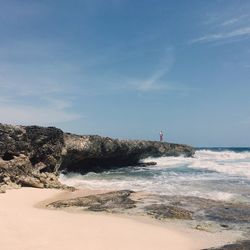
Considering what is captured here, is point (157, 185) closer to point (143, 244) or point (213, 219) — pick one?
point (213, 219)

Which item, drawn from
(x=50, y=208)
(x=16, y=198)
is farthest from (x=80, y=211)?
(x=16, y=198)

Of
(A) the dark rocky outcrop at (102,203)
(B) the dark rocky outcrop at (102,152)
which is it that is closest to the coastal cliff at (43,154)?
(B) the dark rocky outcrop at (102,152)

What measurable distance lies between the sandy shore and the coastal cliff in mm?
5647

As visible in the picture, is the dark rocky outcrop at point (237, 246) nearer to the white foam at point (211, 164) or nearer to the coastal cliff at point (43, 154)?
the coastal cliff at point (43, 154)

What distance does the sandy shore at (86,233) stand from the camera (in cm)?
823

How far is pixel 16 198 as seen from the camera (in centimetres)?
1398

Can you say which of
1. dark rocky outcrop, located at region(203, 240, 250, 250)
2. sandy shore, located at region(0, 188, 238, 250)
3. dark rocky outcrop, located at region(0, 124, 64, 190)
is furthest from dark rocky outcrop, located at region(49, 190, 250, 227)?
dark rocky outcrop, located at region(0, 124, 64, 190)

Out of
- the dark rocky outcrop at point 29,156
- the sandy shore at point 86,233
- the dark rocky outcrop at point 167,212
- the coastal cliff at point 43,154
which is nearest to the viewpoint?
the sandy shore at point 86,233

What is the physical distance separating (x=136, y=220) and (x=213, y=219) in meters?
1.94

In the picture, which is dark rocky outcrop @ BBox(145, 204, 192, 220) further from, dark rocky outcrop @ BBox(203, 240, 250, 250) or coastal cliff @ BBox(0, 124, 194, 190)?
coastal cliff @ BBox(0, 124, 194, 190)

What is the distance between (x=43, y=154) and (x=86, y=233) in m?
11.4

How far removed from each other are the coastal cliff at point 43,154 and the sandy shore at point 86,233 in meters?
5.65

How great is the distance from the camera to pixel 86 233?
9156 millimetres

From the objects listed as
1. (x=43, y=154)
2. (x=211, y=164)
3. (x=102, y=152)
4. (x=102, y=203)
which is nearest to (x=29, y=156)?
(x=43, y=154)
